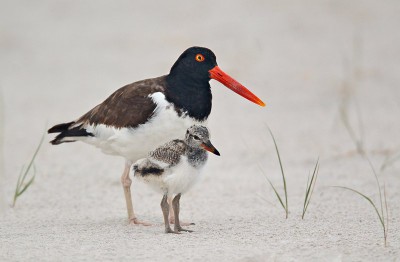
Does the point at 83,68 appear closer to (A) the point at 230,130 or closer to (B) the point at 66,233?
(A) the point at 230,130

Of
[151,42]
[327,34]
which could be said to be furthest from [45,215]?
[327,34]

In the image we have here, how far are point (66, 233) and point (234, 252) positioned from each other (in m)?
1.32

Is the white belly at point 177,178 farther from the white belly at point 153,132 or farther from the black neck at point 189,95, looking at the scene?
the black neck at point 189,95

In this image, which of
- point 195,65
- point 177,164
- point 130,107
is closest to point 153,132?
point 130,107

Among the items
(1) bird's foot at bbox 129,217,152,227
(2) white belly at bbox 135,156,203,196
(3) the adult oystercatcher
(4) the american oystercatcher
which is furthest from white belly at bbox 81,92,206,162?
(1) bird's foot at bbox 129,217,152,227

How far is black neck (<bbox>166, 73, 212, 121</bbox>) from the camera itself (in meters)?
5.37

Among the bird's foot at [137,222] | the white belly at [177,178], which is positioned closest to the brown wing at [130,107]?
the white belly at [177,178]

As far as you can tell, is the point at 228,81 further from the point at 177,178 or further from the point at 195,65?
the point at 177,178

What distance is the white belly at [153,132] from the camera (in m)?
5.29

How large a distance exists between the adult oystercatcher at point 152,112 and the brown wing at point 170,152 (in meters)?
0.28

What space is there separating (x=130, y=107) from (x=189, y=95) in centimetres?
47

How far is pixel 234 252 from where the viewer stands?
4.32 m

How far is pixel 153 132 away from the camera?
5.32 metres

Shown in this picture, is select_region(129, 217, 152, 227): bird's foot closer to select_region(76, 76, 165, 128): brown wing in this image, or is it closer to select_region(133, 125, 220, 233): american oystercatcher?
select_region(133, 125, 220, 233): american oystercatcher
